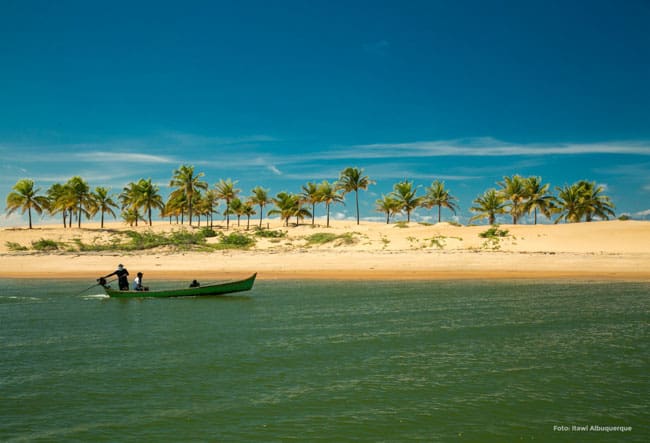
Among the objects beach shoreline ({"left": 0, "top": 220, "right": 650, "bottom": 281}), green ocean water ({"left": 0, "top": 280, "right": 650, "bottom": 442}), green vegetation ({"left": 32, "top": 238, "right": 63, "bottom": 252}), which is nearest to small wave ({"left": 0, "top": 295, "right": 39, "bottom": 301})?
green ocean water ({"left": 0, "top": 280, "right": 650, "bottom": 442})

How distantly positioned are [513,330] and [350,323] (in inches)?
221

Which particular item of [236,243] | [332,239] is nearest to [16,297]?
[236,243]

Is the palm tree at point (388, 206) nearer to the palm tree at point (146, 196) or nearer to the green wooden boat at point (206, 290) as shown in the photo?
the palm tree at point (146, 196)

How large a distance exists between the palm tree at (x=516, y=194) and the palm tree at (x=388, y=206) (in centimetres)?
1861

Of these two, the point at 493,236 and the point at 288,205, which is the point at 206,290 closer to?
the point at 493,236

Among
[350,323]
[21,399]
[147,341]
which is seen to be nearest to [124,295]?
[147,341]

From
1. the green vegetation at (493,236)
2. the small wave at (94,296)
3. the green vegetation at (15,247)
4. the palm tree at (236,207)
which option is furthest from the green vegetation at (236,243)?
the palm tree at (236,207)

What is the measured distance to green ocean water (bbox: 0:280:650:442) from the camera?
942 cm

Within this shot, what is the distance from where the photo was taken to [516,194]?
7238 cm

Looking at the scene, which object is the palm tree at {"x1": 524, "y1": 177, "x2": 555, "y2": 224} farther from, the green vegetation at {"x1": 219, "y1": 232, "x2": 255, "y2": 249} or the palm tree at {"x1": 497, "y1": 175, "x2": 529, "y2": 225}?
the green vegetation at {"x1": 219, "y1": 232, "x2": 255, "y2": 249}

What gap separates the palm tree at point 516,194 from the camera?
72.3m

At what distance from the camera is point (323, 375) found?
1238cm

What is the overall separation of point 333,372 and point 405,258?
29.7 m

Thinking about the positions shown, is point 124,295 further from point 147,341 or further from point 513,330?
point 513,330
